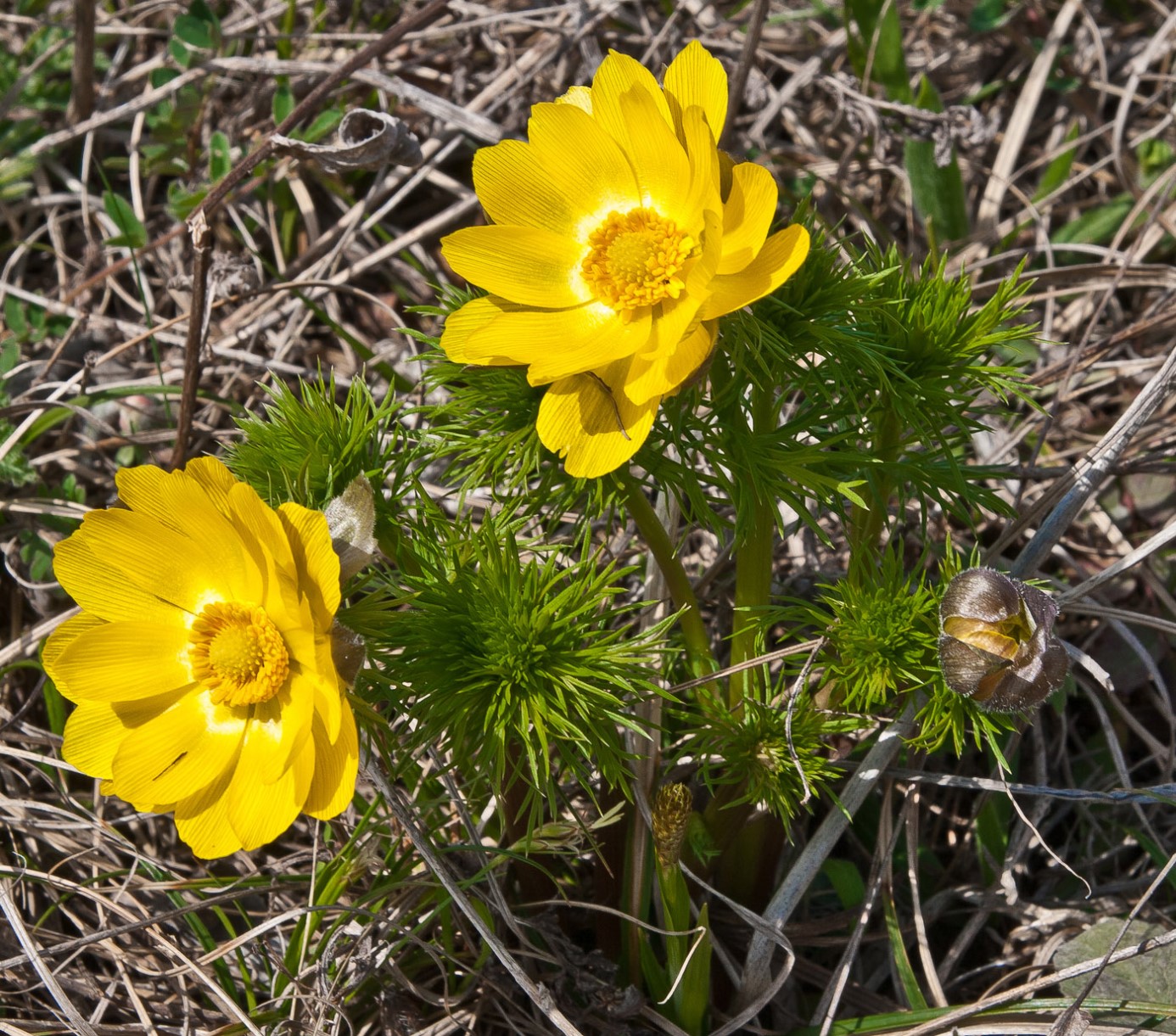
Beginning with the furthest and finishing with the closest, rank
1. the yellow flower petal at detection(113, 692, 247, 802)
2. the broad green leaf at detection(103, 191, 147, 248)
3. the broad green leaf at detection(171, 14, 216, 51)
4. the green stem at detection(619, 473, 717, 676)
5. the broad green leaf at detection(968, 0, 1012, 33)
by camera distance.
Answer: the broad green leaf at detection(968, 0, 1012, 33)
the broad green leaf at detection(171, 14, 216, 51)
the broad green leaf at detection(103, 191, 147, 248)
the green stem at detection(619, 473, 717, 676)
the yellow flower petal at detection(113, 692, 247, 802)

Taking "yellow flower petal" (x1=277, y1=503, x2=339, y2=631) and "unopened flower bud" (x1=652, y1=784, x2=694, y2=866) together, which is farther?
"unopened flower bud" (x1=652, y1=784, x2=694, y2=866)

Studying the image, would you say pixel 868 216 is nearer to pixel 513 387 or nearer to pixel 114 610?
pixel 513 387

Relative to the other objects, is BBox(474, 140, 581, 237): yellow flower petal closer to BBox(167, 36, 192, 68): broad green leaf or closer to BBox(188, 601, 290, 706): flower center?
BBox(188, 601, 290, 706): flower center

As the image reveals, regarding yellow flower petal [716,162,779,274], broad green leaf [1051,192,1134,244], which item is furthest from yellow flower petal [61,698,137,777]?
broad green leaf [1051,192,1134,244]

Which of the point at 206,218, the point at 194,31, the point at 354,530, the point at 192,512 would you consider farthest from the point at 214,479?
the point at 194,31

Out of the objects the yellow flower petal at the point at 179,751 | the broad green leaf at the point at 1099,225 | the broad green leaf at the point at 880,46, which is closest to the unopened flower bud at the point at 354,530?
the yellow flower petal at the point at 179,751

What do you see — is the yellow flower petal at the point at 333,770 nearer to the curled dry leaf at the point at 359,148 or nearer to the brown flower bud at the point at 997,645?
the brown flower bud at the point at 997,645

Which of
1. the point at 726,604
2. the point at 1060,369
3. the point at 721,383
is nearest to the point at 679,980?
the point at 726,604
